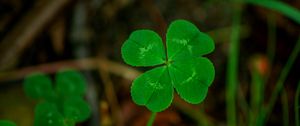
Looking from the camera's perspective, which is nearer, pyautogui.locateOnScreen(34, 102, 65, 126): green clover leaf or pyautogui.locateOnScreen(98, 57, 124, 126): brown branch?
pyautogui.locateOnScreen(34, 102, 65, 126): green clover leaf

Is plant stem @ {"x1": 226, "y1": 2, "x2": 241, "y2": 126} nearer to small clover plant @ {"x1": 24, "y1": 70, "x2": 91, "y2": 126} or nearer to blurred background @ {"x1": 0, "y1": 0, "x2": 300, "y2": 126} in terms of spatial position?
blurred background @ {"x1": 0, "y1": 0, "x2": 300, "y2": 126}

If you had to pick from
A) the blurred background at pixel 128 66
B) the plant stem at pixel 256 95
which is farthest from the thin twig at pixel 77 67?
the plant stem at pixel 256 95

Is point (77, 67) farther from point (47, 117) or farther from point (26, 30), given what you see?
point (47, 117)

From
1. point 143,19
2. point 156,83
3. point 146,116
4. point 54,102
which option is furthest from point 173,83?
point 143,19

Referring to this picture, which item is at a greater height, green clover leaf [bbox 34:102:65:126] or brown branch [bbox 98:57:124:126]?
green clover leaf [bbox 34:102:65:126]

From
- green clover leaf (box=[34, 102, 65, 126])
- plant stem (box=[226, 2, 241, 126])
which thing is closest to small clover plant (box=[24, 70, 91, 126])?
green clover leaf (box=[34, 102, 65, 126])

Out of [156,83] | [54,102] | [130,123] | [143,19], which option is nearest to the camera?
[156,83]

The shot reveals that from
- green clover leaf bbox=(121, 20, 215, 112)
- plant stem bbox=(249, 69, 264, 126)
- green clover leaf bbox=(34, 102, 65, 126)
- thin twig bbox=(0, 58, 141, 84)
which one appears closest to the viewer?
green clover leaf bbox=(121, 20, 215, 112)

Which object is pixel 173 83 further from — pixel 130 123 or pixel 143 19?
pixel 143 19
